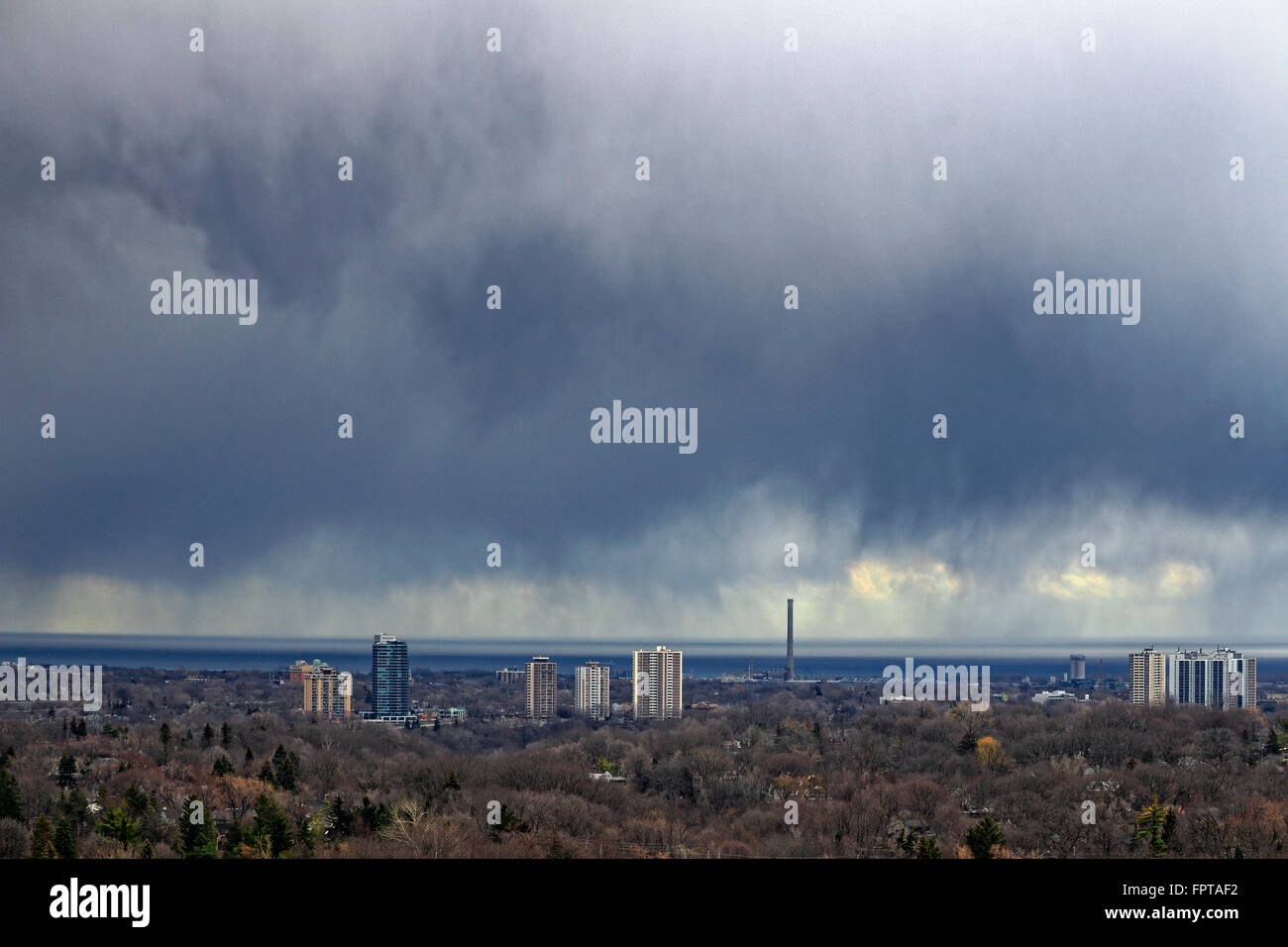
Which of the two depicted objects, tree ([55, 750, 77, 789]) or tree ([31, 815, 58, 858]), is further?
tree ([55, 750, 77, 789])

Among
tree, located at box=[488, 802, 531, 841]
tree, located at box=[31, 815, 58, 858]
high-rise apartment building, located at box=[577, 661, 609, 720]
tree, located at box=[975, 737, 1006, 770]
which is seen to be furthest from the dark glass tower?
tree, located at box=[31, 815, 58, 858]

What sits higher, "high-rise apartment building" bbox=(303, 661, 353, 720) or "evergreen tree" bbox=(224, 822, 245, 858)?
"evergreen tree" bbox=(224, 822, 245, 858)

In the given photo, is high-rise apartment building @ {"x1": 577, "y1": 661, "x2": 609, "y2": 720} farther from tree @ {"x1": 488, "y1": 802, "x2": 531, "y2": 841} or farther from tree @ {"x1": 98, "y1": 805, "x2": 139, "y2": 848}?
tree @ {"x1": 98, "y1": 805, "x2": 139, "y2": 848}

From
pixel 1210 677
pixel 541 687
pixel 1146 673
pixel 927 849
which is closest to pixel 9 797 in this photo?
pixel 927 849

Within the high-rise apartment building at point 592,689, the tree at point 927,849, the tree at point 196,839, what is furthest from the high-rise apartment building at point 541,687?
the tree at point 927,849

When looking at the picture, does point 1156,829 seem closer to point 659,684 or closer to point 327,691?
point 659,684

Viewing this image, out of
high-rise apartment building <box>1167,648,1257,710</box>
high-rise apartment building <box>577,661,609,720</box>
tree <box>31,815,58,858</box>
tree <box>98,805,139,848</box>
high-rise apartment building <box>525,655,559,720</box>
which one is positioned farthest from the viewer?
high-rise apartment building <box>1167,648,1257,710</box>

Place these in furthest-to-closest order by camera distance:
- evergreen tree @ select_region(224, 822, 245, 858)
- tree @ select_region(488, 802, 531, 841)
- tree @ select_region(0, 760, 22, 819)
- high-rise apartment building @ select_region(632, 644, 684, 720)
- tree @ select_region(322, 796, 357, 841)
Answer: high-rise apartment building @ select_region(632, 644, 684, 720) → tree @ select_region(0, 760, 22, 819) → tree @ select_region(488, 802, 531, 841) → tree @ select_region(322, 796, 357, 841) → evergreen tree @ select_region(224, 822, 245, 858)
